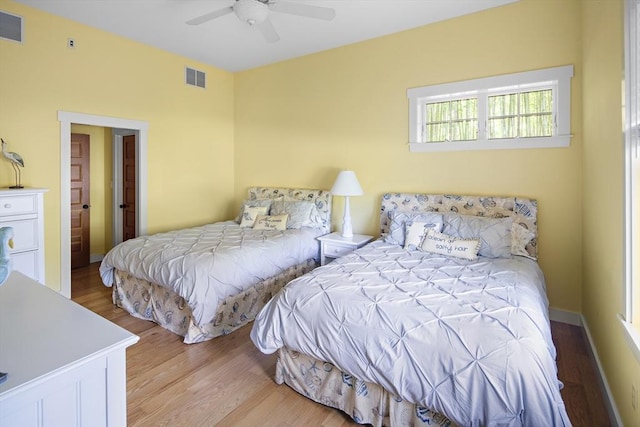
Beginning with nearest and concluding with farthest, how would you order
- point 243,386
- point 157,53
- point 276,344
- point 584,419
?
1. point 584,419
2. point 276,344
3. point 243,386
4. point 157,53

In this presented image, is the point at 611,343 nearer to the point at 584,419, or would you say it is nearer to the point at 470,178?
the point at 584,419

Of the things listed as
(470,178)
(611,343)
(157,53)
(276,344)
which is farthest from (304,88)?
(611,343)

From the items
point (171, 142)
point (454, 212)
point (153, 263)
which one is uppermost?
point (171, 142)

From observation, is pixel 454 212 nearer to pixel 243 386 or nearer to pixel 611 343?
pixel 611 343

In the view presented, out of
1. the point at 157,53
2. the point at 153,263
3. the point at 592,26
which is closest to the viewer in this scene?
the point at 592,26

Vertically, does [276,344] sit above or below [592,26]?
below

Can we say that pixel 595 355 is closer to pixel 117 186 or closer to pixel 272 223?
pixel 272 223

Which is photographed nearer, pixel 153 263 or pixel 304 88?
pixel 153 263

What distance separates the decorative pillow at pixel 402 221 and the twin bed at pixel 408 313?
0.01m

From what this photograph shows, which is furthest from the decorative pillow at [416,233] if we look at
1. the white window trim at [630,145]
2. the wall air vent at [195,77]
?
the wall air vent at [195,77]

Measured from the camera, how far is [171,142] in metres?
4.54

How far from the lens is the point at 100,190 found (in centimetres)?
523

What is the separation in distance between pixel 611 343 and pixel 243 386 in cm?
216

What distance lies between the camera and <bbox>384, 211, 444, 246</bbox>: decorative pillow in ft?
10.2
